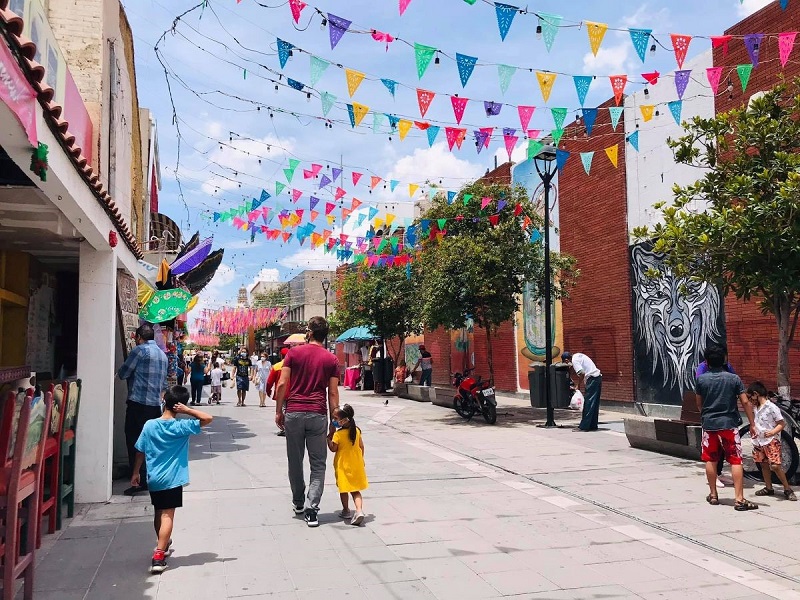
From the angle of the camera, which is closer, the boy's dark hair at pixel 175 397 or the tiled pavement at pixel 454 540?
the tiled pavement at pixel 454 540

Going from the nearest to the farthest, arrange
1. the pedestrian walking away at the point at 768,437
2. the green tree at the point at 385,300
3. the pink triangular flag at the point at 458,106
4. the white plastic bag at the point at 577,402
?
the pedestrian walking away at the point at 768,437, the pink triangular flag at the point at 458,106, the white plastic bag at the point at 577,402, the green tree at the point at 385,300

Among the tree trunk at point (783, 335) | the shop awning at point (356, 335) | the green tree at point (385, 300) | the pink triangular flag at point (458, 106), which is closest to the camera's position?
the tree trunk at point (783, 335)

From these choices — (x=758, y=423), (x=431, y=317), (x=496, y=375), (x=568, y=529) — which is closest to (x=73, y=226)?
(x=568, y=529)

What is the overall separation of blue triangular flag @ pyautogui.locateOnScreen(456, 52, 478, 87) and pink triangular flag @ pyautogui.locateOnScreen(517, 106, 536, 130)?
1673mm

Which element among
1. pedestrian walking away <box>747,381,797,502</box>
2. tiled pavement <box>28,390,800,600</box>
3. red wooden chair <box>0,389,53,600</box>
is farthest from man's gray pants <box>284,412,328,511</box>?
pedestrian walking away <box>747,381,797,502</box>

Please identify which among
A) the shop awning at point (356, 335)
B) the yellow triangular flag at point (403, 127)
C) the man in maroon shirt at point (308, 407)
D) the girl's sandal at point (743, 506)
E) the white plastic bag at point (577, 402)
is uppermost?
the yellow triangular flag at point (403, 127)

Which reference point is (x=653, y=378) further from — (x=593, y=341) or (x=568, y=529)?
(x=568, y=529)

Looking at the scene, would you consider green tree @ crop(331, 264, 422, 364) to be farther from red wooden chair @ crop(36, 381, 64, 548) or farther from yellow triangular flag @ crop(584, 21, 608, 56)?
red wooden chair @ crop(36, 381, 64, 548)

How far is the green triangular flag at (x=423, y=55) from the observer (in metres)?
9.05

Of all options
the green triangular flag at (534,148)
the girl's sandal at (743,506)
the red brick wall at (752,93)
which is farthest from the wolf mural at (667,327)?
the girl's sandal at (743,506)

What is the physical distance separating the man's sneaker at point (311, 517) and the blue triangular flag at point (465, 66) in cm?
620

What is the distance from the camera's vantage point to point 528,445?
11820 millimetres

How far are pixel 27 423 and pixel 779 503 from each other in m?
7.28

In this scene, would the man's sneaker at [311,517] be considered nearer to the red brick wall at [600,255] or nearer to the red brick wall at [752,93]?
the red brick wall at [752,93]
